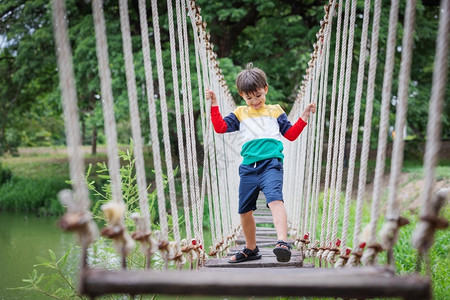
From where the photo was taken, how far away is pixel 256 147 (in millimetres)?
1862

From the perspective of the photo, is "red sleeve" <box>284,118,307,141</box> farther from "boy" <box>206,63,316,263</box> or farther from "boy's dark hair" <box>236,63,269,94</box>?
"boy's dark hair" <box>236,63,269,94</box>

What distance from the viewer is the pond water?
3.83m

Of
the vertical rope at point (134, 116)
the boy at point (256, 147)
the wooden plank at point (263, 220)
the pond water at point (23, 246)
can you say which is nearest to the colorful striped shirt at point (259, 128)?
the boy at point (256, 147)

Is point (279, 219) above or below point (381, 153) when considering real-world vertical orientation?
below

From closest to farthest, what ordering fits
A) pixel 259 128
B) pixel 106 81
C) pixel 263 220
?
pixel 106 81, pixel 259 128, pixel 263 220

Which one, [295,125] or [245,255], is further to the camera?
[295,125]

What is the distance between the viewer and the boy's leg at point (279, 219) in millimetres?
1617

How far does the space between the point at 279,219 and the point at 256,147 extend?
0.34 m

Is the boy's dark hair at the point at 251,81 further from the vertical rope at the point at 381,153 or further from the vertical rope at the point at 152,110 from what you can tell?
the vertical rope at the point at 381,153

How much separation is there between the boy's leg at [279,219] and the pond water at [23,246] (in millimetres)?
2424

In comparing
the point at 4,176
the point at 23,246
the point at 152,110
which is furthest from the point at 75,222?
the point at 4,176

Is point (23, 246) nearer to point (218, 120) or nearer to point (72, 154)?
point (218, 120)

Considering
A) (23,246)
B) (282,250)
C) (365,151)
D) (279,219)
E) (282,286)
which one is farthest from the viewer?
(23,246)

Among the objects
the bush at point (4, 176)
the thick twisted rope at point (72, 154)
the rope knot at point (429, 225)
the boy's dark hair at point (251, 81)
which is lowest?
the bush at point (4, 176)
